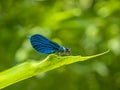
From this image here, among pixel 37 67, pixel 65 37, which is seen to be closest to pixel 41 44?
pixel 37 67

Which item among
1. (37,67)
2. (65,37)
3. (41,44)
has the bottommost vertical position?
(37,67)

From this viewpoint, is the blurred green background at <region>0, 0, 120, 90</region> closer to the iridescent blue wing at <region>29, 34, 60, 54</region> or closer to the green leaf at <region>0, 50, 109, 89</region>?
the iridescent blue wing at <region>29, 34, 60, 54</region>

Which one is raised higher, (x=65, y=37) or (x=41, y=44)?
(x=65, y=37)

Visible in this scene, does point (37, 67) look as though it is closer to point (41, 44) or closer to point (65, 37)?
point (41, 44)

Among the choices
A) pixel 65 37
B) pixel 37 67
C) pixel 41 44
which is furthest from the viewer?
pixel 65 37

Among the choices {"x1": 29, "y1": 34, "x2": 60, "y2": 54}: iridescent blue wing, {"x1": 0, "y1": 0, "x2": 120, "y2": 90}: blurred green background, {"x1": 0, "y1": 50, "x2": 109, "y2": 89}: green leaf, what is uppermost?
{"x1": 0, "y1": 0, "x2": 120, "y2": 90}: blurred green background

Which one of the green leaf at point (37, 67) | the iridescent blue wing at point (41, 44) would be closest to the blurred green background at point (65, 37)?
the iridescent blue wing at point (41, 44)

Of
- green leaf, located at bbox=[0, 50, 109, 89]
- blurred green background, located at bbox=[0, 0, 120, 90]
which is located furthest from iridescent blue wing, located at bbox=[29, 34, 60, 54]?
blurred green background, located at bbox=[0, 0, 120, 90]

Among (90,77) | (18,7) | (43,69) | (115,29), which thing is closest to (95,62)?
(90,77)
